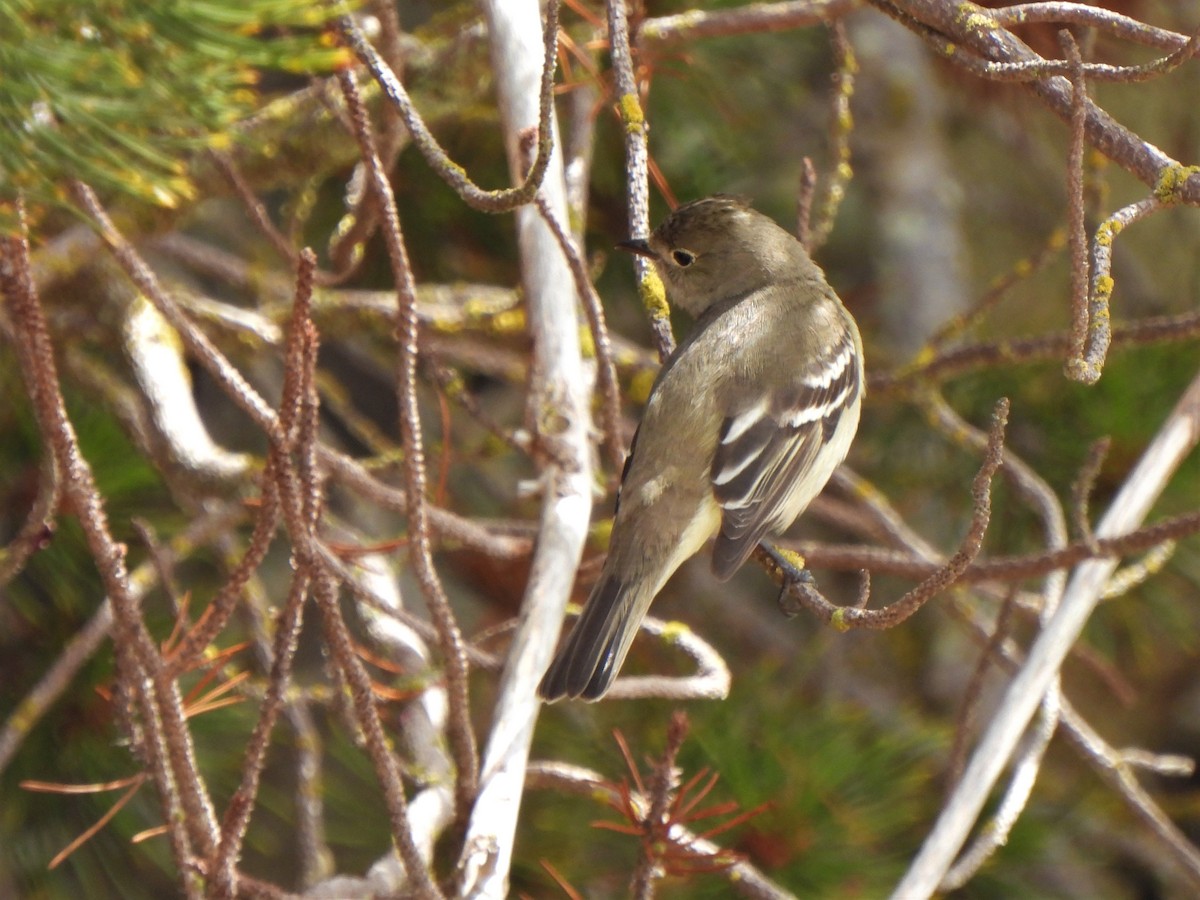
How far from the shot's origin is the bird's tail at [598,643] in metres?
2.47

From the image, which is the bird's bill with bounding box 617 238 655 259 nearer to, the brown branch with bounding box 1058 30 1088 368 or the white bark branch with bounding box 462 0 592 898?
the white bark branch with bounding box 462 0 592 898

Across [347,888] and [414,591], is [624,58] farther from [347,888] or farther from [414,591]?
[414,591]

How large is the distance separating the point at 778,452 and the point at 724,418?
0.46 feet

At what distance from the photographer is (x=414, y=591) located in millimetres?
4016

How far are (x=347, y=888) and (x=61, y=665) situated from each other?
0.90 m

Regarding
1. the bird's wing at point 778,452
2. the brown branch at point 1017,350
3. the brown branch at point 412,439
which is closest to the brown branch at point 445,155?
the brown branch at point 412,439

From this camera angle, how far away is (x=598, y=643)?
8.64 feet

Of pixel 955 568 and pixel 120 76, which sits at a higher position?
pixel 120 76

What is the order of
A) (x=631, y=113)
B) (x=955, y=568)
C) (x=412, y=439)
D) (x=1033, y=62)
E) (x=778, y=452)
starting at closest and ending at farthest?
(x=955, y=568), (x=1033, y=62), (x=412, y=439), (x=631, y=113), (x=778, y=452)

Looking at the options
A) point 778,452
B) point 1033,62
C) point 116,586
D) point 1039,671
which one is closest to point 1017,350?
point 778,452

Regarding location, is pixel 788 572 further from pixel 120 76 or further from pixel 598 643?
pixel 120 76

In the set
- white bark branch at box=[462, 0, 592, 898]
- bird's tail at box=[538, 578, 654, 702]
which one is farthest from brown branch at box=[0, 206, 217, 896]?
bird's tail at box=[538, 578, 654, 702]

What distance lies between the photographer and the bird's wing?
114 inches

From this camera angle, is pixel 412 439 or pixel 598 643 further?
pixel 598 643
